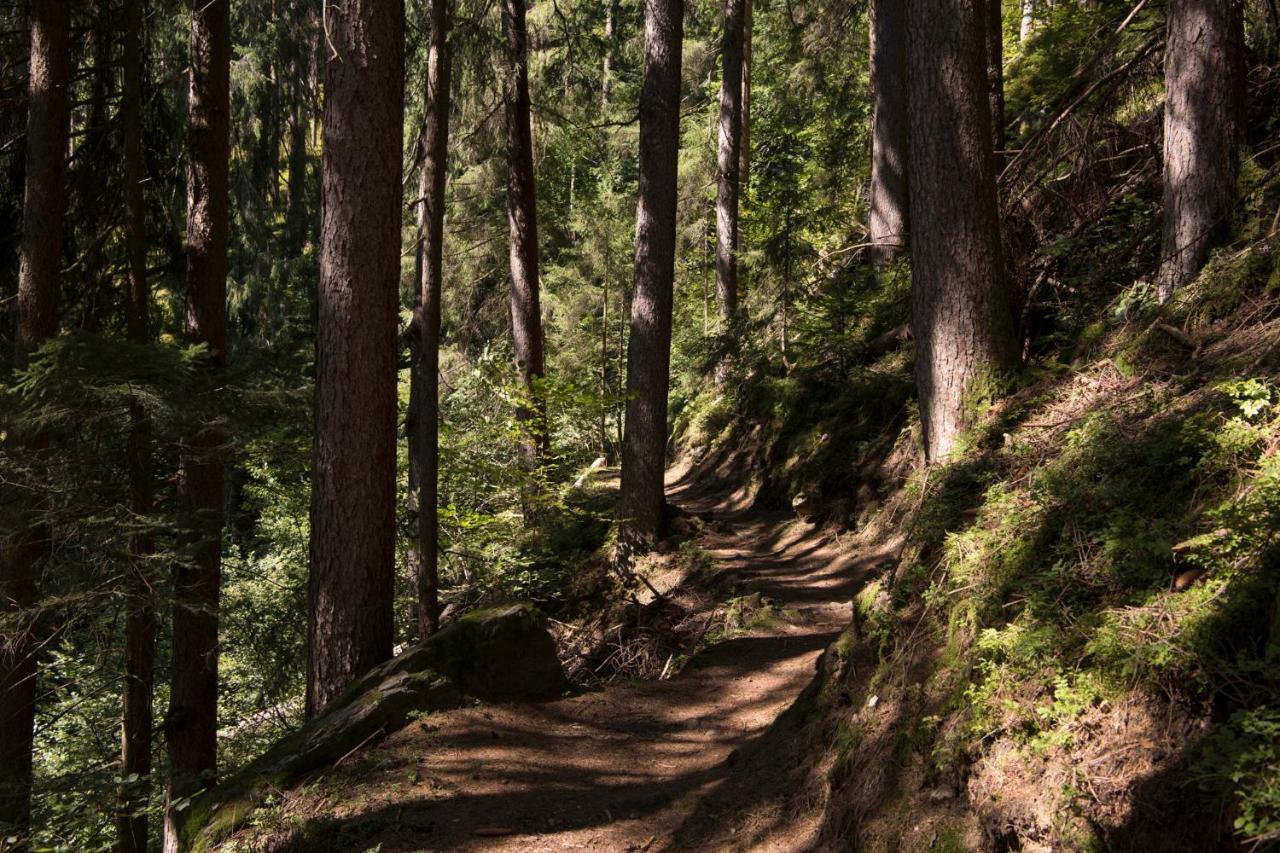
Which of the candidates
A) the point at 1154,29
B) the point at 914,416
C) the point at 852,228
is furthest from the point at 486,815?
the point at 852,228

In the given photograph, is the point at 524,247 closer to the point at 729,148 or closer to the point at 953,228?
the point at 729,148

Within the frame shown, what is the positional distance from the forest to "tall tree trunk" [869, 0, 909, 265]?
7 centimetres

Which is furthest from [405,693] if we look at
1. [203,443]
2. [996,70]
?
[996,70]

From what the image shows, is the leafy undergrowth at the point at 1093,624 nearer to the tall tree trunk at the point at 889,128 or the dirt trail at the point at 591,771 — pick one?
the dirt trail at the point at 591,771

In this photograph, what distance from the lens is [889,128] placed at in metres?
13.6

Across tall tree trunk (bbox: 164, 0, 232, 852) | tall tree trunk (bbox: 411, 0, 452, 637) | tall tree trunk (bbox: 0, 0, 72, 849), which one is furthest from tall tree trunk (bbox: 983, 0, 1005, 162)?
tall tree trunk (bbox: 0, 0, 72, 849)

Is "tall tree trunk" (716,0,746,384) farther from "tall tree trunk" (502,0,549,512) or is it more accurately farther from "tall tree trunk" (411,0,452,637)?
"tall tree trunk" (411,0,452,637)

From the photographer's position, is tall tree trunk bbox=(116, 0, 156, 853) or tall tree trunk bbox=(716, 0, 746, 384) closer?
tall tree trunk bbox=(116, 0, 156, 853)

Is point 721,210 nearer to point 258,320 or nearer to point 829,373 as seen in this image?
point 829,373

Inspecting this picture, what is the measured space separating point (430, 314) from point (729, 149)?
11.6 meters

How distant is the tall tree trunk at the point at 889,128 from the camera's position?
13.4m

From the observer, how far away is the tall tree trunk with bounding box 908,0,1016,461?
5945mm

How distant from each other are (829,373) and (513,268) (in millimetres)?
5206

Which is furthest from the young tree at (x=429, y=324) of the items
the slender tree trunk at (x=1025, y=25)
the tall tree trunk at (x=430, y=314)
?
the slender tree trunk at (x=1025, y=25)
